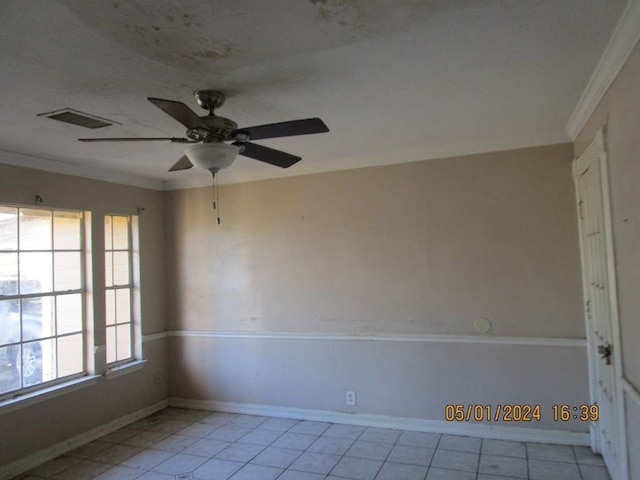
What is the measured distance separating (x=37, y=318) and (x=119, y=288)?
864 millimetres

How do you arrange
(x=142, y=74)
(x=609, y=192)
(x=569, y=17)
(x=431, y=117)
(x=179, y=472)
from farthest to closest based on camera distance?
(x=179, y=472), (x=431, y=117), (x=609, y=192), (x=142, y=74), (x=569, y=17)

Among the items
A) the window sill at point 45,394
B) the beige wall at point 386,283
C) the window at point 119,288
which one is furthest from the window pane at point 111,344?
the beige wall at point 386,283

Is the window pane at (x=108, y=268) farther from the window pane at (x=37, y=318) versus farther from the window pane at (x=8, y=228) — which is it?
the window pane at (x=8, y=228)

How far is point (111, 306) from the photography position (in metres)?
4.33

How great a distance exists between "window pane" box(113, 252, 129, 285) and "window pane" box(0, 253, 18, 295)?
0.97m

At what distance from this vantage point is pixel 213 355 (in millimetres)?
4613

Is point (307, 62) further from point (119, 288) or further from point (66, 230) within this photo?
point (119, 288)

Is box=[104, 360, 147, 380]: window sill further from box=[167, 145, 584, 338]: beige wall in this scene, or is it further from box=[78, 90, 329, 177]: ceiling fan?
box=[78, 90, 329, 177]: ceiling fan

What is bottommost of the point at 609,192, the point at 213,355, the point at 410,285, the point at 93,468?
the point at 93,468

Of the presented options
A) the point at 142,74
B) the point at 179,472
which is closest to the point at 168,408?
the point at 179,472

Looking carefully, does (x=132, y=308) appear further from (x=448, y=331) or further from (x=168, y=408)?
(x=448, y=331)

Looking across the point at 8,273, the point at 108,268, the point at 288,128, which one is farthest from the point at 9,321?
the point at 288,128

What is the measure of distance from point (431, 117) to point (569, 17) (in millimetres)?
1251

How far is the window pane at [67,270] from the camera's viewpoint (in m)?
3.83
